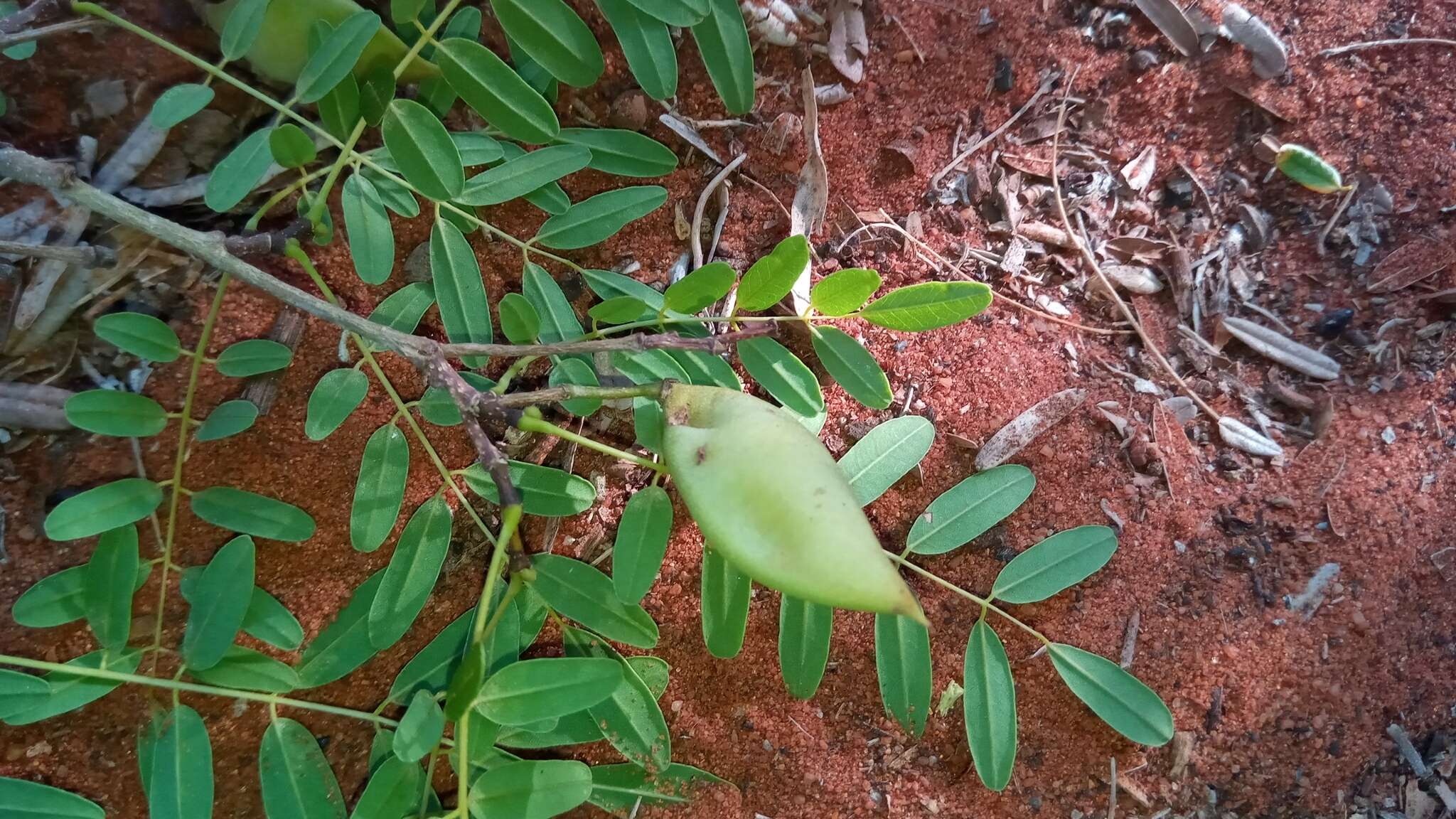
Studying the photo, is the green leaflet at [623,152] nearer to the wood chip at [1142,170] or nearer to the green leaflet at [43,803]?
the wood chip at [1142,170]

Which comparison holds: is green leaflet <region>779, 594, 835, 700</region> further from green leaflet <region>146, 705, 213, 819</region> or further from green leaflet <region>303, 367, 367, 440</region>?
green leaflet <region>146, 705, 213, 819</region>

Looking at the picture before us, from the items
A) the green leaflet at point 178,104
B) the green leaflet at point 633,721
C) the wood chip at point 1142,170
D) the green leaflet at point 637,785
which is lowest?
the green leaflet at point 637,785

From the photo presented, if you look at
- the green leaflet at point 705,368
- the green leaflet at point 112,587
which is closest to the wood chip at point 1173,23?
the green leaflet at point 705,368

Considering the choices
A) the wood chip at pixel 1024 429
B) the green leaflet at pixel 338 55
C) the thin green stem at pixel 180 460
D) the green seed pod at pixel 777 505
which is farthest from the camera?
the wood chip at pixel 1024 429

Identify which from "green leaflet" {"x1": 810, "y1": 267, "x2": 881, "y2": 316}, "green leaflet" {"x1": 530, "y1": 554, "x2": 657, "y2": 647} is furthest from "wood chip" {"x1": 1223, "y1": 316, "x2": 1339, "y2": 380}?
"green leaflet" {"x1": 530, "y1": 554, "x2": 657, "y2": 647}

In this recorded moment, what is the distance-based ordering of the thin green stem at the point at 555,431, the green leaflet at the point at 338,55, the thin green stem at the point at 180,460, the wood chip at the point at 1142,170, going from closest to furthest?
the thin green stem at the point at 555,431, the green leaflet at the point at 338,55, the thin green stem at the point at 180,460, the wood chip at the point at 1142,170

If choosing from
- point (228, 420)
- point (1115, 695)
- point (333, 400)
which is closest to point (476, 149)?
point (333, 400)
